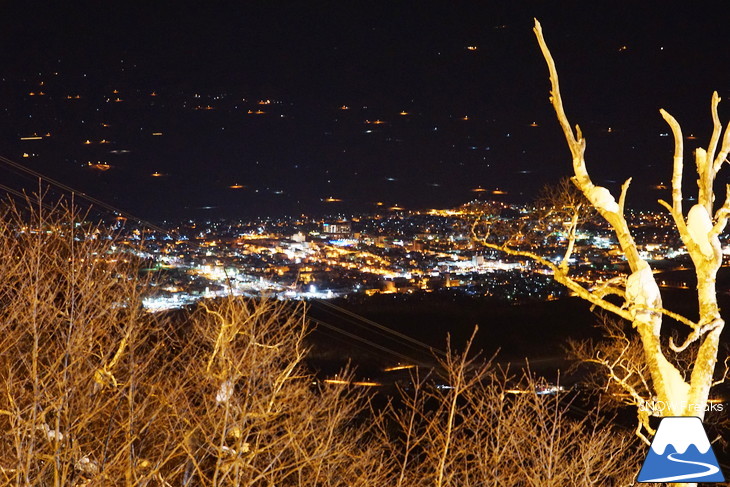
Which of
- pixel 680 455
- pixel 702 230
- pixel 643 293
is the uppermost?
pixel 702 230

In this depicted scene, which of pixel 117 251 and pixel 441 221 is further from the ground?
pixel 117 251

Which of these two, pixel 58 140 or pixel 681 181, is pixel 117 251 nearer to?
pixel 681 181

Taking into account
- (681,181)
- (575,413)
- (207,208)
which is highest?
(681,181)

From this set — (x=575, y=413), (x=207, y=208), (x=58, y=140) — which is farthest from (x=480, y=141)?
(x=58, y=140)

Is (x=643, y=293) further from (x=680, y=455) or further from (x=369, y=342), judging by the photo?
(x=369, y=342)

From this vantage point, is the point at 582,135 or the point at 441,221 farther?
the point at 441,221

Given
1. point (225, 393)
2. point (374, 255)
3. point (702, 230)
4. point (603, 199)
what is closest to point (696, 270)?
point (702, 230)

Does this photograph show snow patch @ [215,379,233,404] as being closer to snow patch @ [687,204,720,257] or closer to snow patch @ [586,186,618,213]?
snow patch @ [586,186,618,213]
